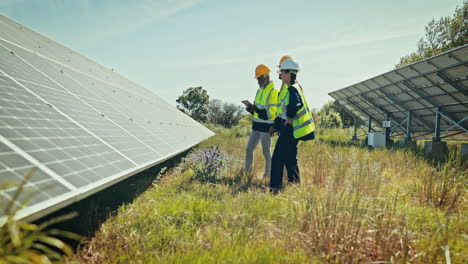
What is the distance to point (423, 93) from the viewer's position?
12.3 meters

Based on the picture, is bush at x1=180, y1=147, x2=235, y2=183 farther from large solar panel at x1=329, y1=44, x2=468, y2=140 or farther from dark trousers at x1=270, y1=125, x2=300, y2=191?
large solar panel at x1=329, y1=44, x2=468, y2=140

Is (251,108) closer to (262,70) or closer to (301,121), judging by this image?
(262,70)

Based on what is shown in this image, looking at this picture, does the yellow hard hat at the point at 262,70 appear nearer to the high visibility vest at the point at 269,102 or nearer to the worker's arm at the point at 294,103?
the high visibility vest at the point at 269,102

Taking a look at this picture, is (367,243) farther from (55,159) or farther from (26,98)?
(26,98)

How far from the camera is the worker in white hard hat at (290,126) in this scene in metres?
4.88

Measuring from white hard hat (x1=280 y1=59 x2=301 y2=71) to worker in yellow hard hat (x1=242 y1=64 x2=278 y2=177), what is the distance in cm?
95

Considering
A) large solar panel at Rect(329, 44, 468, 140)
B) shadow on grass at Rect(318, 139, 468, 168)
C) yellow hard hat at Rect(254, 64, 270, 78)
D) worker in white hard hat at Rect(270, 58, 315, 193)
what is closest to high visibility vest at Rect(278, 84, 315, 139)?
worker in white hard hat at Rect(270, 58, 315, 193)

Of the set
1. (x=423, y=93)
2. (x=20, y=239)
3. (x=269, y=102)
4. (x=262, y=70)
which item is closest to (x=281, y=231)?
(x=20, y=239)

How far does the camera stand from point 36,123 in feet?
8.52

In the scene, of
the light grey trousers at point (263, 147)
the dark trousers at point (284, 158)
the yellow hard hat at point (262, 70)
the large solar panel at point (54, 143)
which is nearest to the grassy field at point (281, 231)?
the large solar panel at point (54, 143)

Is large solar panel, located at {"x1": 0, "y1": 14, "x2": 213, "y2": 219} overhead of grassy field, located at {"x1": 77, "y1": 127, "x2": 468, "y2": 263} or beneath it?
overhead

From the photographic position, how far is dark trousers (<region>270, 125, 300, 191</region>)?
4883mm

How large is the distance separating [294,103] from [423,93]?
1012 centimetres

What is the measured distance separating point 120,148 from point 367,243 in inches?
105
